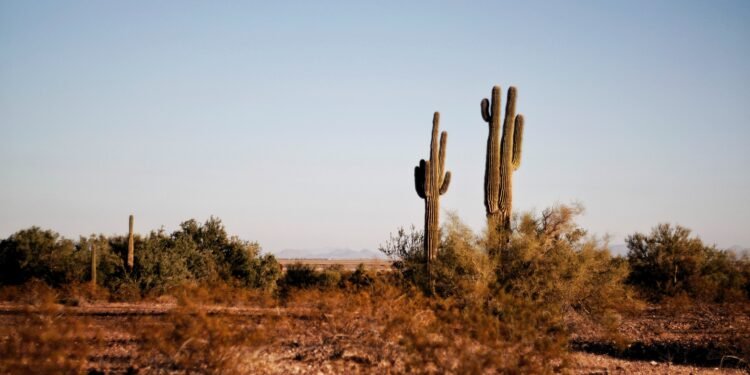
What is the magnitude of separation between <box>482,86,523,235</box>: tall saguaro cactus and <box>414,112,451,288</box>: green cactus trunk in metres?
1.43

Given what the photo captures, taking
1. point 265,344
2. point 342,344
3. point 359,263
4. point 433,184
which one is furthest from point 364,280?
point 359,263

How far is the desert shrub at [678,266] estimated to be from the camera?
24.8 m

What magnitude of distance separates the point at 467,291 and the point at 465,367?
6.75 m

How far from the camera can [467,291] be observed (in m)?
14.7

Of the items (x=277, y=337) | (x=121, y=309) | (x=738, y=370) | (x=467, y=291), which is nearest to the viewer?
(x=277, y=337)

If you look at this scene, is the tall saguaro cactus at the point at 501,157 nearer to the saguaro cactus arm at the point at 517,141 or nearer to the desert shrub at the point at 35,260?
the saguaro cactus arm at the point at 517,141

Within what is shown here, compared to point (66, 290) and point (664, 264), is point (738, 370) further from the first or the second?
point (66, 290)

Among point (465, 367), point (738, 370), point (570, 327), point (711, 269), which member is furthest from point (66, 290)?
point (711, 269)

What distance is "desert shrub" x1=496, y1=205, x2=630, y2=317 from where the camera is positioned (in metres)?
15.4

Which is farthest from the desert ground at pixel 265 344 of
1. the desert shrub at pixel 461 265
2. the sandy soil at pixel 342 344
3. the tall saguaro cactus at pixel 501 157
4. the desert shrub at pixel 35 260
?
the desert shrub at pixel 35 260

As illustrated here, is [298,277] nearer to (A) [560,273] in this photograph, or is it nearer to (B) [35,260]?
(B) [35,260]

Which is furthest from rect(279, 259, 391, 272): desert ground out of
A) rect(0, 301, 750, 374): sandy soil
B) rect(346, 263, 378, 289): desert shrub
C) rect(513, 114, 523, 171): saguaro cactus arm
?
rect(0, 301, 750, 374): sandy soil

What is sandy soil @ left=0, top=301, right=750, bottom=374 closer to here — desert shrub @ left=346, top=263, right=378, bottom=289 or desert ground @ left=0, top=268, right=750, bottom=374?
desert ground @ left=0, top=268, right=750, bottom=374

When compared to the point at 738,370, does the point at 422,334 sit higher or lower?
higher
